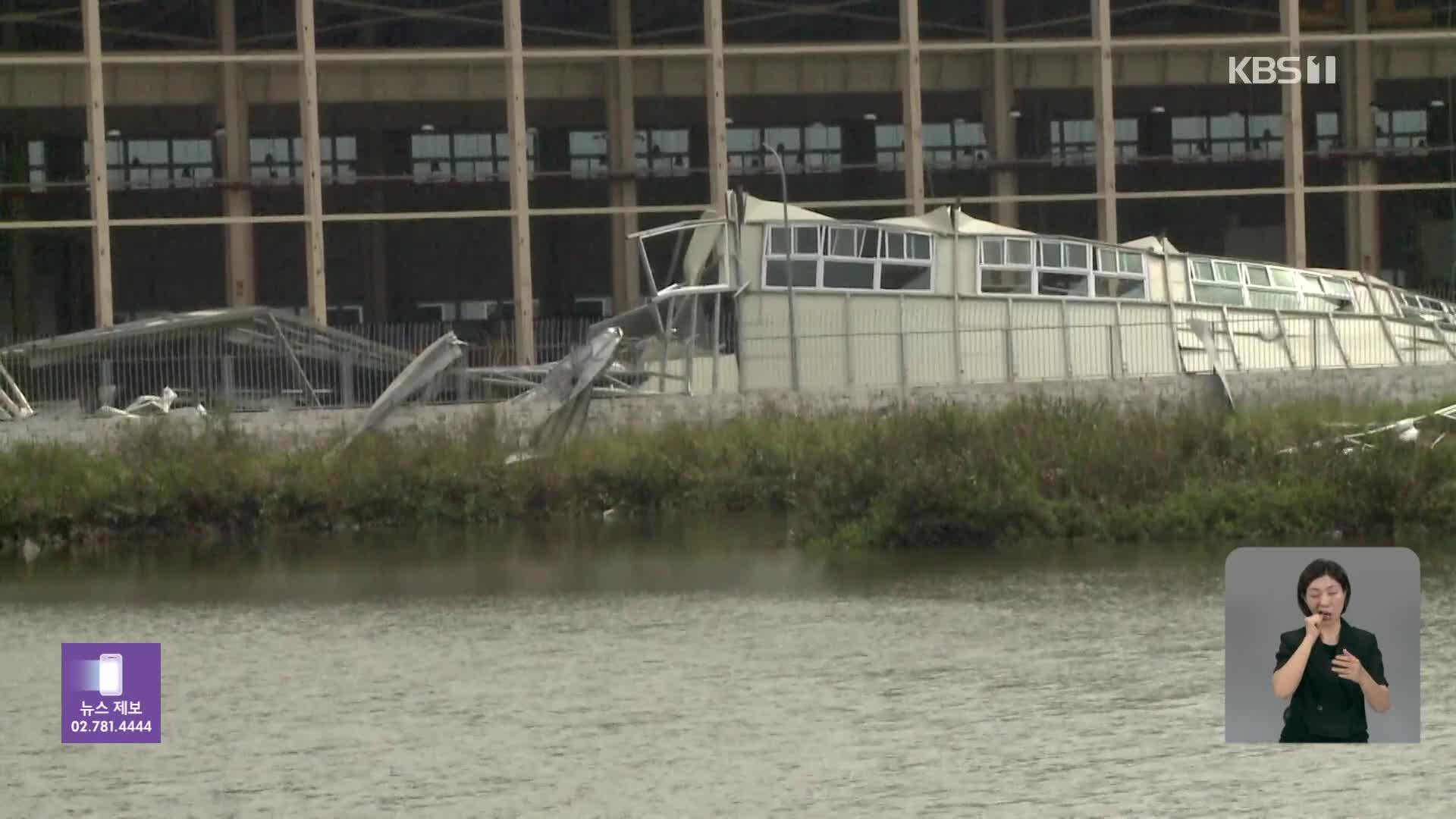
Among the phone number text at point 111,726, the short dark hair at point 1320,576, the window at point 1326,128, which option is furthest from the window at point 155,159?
the short dark hair at point 1320,576

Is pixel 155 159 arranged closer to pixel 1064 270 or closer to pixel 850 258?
pixel 850 258

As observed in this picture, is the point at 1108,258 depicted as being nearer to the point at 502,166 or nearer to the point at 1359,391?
the point at 1359,391

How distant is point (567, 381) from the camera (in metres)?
42.6

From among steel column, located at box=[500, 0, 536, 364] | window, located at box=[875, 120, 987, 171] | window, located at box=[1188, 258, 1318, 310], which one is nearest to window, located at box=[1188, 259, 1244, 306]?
window, located at box=[1188, 258, 1318, 310]

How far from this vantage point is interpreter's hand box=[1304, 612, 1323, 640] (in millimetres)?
11227

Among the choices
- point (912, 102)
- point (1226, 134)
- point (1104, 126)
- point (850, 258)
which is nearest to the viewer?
point (850, 258)

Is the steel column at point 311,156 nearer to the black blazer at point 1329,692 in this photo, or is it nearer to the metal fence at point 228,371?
the metal fence at point 228,371

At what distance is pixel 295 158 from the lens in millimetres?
64688

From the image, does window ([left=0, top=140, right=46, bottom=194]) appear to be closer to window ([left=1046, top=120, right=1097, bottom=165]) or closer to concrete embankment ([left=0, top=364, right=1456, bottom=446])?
concrete embankment ([left=0, top=364, right=1456, bottom=446])

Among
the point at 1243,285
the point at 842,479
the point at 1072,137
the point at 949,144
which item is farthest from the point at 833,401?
the point at 1072,137

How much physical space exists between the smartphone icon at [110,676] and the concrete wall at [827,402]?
65.9ft

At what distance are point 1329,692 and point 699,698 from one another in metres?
10.4

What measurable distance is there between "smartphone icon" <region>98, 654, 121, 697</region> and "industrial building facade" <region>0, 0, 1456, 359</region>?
36.4 m

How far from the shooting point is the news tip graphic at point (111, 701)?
19938 millimetres
